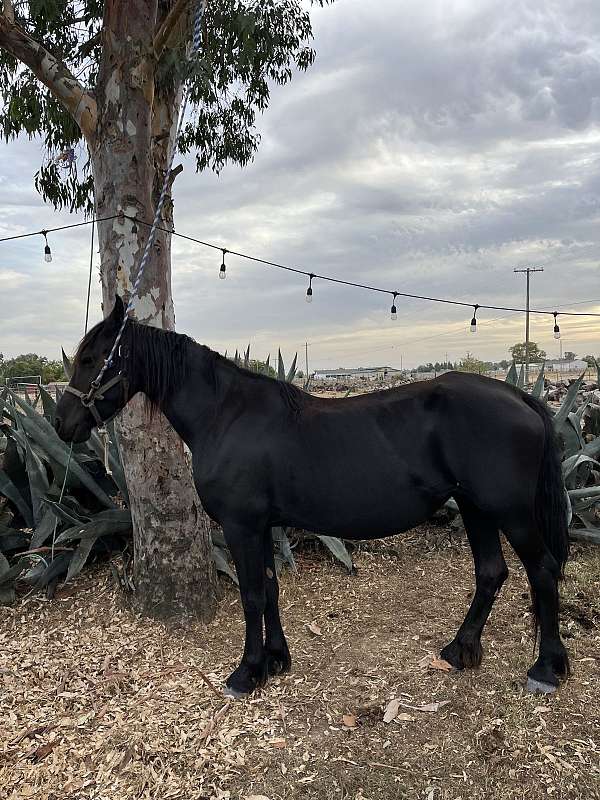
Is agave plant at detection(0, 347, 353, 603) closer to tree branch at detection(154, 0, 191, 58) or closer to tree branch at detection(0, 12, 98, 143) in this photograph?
tree branch at detection(0, 12, 98, 143)

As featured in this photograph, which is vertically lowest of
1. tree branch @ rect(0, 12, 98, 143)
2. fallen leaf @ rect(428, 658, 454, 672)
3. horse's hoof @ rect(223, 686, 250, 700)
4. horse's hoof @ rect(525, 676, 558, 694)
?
horse's hoof @ rect(223, 686, 250, 700)

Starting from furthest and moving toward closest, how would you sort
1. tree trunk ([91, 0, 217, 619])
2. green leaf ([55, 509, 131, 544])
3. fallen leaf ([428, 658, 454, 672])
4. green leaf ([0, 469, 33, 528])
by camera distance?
1. green leaf ([0, 469, 33, 528])
2. green leaf ([55, 509, 131, 544])
3. tree trunk ([91, 0, 217, 619])
4. fallen leaf ([428, 658, 454, 672])

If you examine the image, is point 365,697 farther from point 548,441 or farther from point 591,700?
point 548,441

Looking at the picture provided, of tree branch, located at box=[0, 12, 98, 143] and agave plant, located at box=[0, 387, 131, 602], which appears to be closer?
tree branch, located at box=[0, 12, 98, 143]

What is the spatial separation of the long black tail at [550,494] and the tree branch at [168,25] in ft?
9.46

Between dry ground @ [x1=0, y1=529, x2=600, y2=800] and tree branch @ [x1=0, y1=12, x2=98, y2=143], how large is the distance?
2.89 metres

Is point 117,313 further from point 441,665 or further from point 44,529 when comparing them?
point 441,665

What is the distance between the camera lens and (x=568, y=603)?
344 centimetres

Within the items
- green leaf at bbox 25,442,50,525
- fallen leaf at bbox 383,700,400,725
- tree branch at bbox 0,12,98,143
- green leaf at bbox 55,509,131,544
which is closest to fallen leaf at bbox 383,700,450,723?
Answer: fallen leaf at bbox 383,700,400,725

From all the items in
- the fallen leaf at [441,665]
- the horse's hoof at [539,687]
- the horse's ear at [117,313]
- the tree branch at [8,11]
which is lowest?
the fallen leaf at [441,665]

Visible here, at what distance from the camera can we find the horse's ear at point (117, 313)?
2459mm

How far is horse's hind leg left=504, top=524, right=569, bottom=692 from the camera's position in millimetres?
2514

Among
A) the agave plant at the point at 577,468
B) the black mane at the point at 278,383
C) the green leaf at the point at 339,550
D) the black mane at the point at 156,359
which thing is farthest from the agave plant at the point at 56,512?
the agave plant at the point at 577,468

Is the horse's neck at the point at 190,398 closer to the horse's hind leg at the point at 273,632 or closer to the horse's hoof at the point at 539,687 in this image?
the horse's hind leg at the point at 273,632
